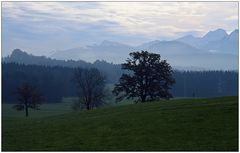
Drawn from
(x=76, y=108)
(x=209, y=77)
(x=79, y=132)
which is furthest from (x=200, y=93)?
(x=79, y=132)

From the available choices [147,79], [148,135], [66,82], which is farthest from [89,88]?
[66,82]

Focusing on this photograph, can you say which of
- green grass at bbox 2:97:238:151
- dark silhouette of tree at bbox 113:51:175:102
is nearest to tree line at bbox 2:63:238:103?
dark silhouette of tree at bbox 113:51:175:102

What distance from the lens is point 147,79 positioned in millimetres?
62250

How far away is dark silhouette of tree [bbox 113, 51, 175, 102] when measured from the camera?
6172 centimetres

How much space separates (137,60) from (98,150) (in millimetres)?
45975

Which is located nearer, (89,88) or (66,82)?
(89,88)

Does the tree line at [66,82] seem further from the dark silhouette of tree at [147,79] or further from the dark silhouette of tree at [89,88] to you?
the dark silhouette of tree at [147,79]

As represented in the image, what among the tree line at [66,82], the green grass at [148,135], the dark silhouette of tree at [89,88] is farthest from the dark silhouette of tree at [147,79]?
the tree line at [66,82]

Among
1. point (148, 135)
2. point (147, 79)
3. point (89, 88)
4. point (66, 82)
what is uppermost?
point (147, 79)

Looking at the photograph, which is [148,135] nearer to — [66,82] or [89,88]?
[89,88]

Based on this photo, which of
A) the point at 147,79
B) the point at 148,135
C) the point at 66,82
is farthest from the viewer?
the point at 66,82

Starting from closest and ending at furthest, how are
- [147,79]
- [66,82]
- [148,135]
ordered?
[148,135], [147,79], [66,82]

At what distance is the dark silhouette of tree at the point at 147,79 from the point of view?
202ft

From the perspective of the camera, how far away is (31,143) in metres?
21.0
